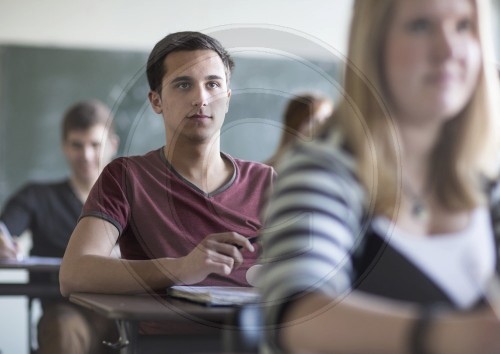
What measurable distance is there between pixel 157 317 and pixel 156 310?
0.08ft

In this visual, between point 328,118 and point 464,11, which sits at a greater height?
point 464,11

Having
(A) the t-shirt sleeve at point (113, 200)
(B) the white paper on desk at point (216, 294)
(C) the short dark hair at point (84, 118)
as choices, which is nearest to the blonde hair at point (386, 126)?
(B) the white paper on desk at point (216, 294)

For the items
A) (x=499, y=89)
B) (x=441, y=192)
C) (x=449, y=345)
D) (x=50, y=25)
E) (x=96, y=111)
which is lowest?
(x=449, y=345)

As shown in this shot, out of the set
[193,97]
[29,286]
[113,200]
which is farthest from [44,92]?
[193,97]

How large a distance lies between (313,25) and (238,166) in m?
4.23

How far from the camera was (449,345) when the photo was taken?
0.73 metres

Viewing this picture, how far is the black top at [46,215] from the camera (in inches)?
158

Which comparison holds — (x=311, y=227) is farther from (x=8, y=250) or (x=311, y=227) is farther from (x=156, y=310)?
(x=8, y=250)

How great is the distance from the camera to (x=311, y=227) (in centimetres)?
81

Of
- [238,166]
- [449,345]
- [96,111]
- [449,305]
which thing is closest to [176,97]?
[238,166]

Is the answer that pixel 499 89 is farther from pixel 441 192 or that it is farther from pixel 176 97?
pixel 176 97

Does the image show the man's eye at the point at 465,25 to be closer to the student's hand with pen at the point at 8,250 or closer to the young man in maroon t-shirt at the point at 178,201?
the young man in maroon t-shirt at the point at 178,201

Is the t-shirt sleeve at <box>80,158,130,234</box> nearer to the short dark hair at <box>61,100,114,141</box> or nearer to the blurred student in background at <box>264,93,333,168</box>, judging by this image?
the blurred student in background at <box>264,93,333,168</box>

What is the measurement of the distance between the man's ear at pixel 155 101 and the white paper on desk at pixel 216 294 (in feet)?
1.21
